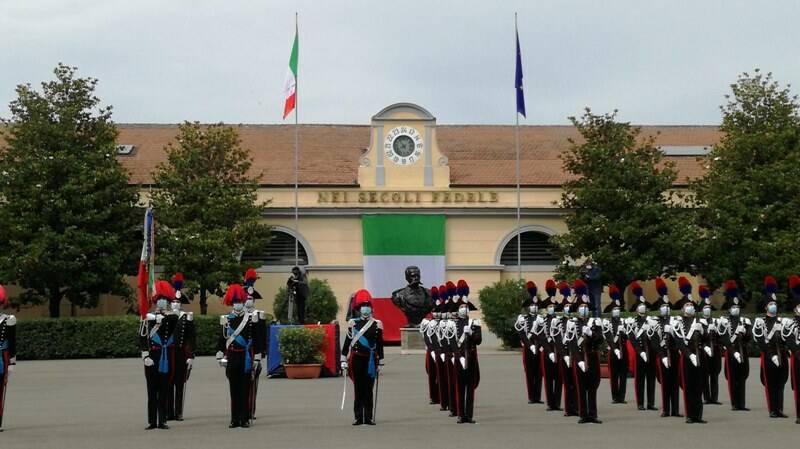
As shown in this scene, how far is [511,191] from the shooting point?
41.1 metres

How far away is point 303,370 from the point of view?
24953mm

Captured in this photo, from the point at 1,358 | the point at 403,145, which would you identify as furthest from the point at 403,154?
the point at 1,358

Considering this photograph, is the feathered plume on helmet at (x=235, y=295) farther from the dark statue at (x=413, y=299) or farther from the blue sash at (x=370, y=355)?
the dark statue at (x=413, y=299)

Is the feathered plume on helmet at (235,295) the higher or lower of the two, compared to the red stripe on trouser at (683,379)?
higher

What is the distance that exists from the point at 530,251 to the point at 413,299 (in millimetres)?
9496

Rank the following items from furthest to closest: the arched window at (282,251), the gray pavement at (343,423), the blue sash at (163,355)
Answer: the arched window at (282,251) → the blue sash at (163,355) → the gray pavement at (343,423)

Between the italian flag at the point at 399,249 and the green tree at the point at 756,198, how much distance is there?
29.1 feet

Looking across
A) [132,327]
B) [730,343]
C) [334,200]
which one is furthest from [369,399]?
[334,200]

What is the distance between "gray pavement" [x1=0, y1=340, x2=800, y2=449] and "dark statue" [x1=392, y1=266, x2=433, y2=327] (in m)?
9.82

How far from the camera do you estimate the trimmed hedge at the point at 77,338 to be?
34062 millimetres

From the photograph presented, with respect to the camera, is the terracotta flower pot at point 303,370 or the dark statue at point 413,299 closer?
the terracotta flower pot at point 303,370

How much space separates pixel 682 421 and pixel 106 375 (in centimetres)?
1539

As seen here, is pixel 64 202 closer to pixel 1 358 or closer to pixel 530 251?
pixel 530 251

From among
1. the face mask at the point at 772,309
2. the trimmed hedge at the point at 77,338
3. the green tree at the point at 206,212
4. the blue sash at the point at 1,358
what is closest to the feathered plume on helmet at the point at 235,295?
the blue sash at the point at 1,358
